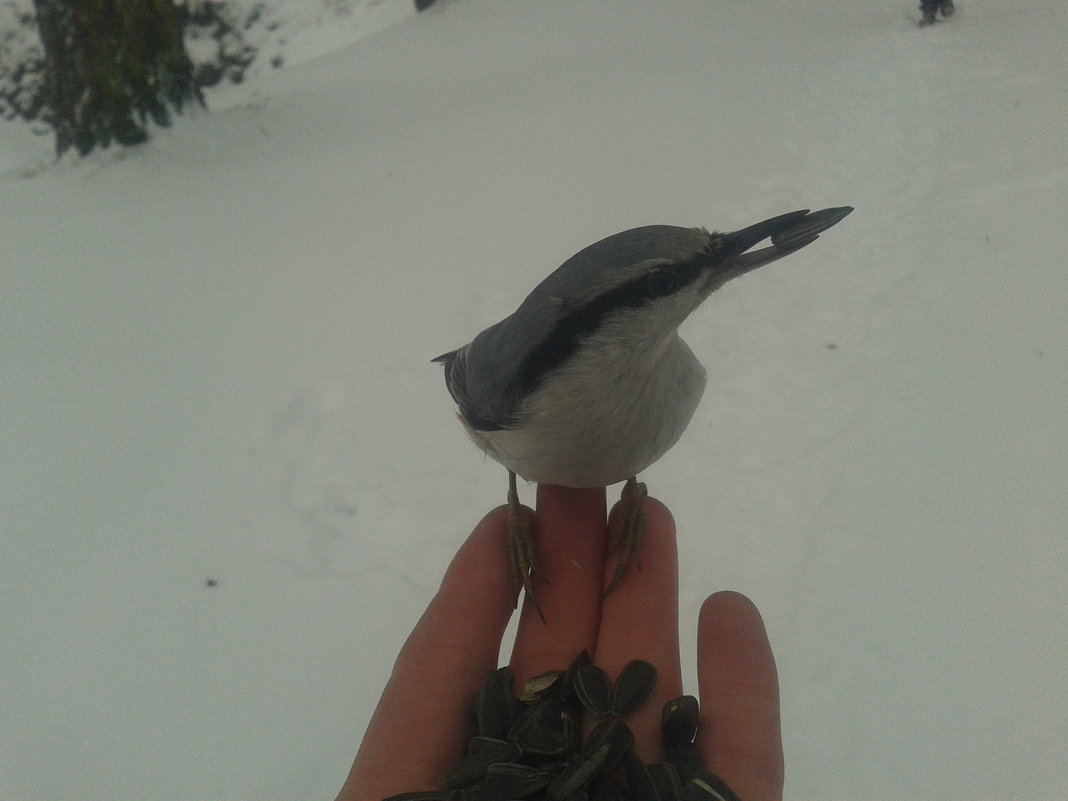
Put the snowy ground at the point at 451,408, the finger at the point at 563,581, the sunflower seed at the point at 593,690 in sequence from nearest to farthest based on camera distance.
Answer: the sunflower seed at the point at 593,690
the finger at the point at 563,581
the snowy ground at the point at 451,408

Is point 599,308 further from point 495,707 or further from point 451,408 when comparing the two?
point 451,408

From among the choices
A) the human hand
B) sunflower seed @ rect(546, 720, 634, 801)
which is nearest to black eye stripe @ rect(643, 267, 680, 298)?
the human hand

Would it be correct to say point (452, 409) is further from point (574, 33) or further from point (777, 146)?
point (574, 33)

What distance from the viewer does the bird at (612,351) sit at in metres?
1.23

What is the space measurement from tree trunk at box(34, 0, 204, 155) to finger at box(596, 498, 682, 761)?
14.4 feet

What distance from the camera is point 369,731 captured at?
4.83 ft

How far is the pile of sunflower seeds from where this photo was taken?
1233 mm

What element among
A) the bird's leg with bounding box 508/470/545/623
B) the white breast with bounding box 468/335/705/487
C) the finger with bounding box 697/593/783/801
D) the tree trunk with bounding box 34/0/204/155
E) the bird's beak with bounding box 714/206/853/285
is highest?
the tree trunk with bounding box 34/0/204/155

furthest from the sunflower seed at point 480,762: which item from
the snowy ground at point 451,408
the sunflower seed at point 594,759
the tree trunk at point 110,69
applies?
the tree trunk at point 110,69

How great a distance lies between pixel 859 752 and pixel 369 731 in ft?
4.16

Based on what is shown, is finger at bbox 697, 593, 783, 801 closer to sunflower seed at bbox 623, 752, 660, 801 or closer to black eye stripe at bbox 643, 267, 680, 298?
sunflower seed at bbox 623, 752, 660, 801

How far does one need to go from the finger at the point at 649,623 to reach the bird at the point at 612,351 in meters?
0.37

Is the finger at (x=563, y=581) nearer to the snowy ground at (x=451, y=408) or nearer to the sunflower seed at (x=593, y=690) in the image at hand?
the sunflower seed at (x=593, y=690)

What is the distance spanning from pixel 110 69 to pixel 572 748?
4841mm
